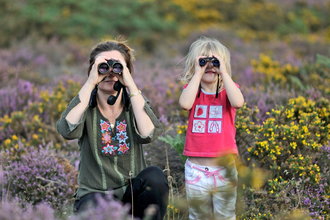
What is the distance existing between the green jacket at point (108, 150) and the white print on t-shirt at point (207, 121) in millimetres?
291

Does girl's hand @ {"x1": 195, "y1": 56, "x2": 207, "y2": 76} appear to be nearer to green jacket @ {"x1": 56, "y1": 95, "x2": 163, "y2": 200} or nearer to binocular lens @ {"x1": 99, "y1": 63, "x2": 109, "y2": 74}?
green jacket @ {"x1": 56, "y1": 95, "x2": 163, "y2": 200}

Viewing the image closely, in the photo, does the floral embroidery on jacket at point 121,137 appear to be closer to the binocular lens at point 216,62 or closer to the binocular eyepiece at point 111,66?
the binocular eyepiece at point 111,66

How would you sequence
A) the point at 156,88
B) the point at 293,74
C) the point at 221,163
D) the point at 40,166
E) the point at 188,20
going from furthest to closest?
1. the point at 188,20
2. the point at 293,74
3. the point at 156,88
4. the point at 40,166
5. the point at 221,163

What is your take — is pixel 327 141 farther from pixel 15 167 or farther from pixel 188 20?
pixel 188 20

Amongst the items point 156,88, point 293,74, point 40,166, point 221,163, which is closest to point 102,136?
point 40,166

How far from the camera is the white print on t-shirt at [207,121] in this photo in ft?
8.30

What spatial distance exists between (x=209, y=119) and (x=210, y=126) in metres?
0.06

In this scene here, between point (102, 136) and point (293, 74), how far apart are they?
444cm

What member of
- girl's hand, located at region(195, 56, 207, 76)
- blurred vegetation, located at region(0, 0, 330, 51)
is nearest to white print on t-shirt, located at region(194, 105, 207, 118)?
girl's hand, located at region(195, 56, 207, 76)

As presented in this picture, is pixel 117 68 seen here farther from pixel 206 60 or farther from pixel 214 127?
pixel 214 127

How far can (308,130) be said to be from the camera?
3057 mm

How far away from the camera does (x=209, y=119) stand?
2562mm

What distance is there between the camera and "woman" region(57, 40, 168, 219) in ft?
7.80

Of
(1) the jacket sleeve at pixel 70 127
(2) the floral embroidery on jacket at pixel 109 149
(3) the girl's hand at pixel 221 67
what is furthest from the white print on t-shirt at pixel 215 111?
(1) the jacket sleeve at pixel 70 127
